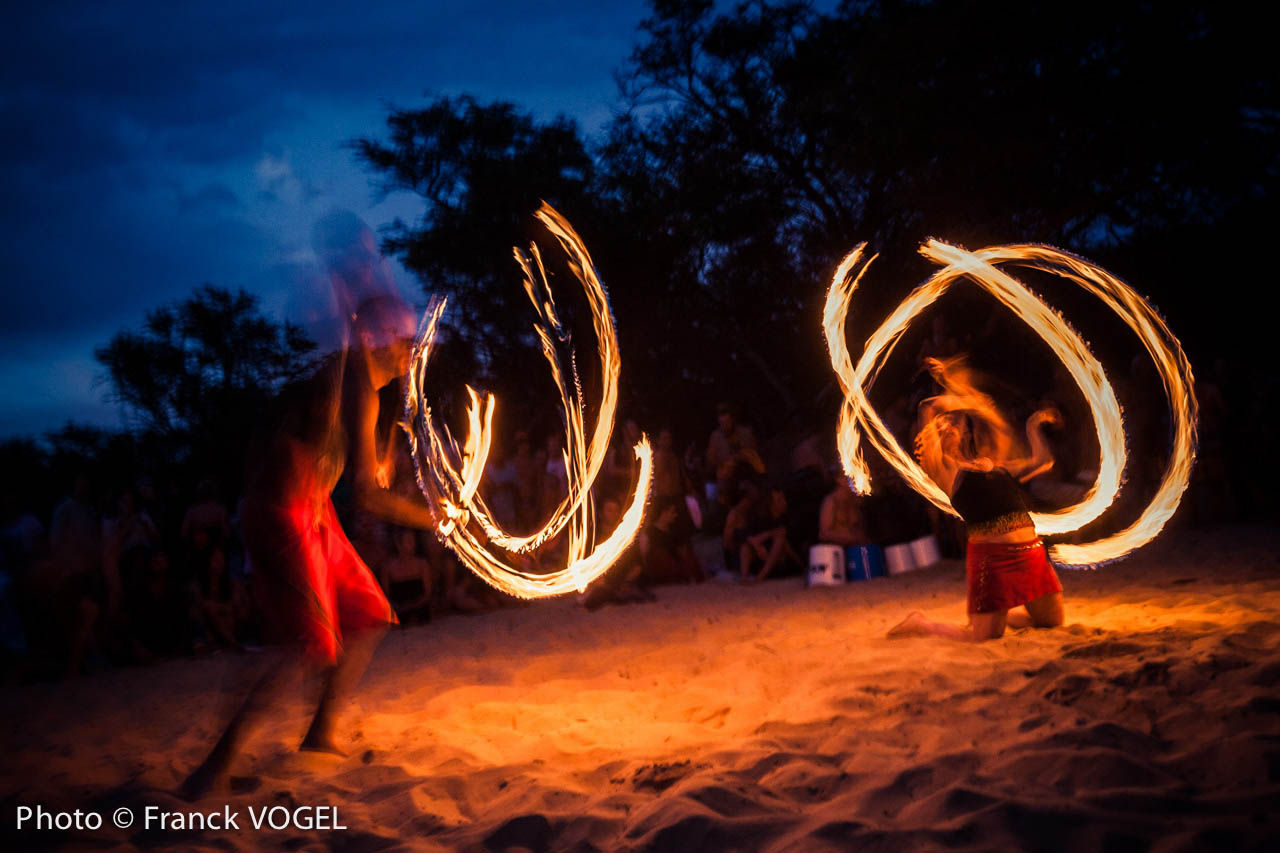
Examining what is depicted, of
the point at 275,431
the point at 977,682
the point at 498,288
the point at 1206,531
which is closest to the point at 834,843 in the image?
the point at 977,682

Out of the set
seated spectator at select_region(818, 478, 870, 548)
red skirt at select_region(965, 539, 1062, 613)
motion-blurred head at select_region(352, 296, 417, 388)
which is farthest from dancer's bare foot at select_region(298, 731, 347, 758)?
seated spectator at select_region(818, 478, 870, 548)

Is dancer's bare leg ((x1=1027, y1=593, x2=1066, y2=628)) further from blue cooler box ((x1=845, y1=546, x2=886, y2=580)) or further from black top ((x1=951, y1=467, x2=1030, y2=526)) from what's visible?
blue cooler box ((x1=845, y1=546, x2=886, y2=580))

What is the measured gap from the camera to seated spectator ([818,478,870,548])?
8.65 m

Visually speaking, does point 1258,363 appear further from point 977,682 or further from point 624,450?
point 977,682

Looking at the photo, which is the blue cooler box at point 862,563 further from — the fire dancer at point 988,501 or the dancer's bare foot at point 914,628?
the dancer's bare foot at point 914,628

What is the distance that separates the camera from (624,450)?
1027 centimetres

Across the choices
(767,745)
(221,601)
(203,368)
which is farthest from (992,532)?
(203,368)

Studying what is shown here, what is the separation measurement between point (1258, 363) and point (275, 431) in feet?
46.0

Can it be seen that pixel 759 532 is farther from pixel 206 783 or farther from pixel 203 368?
pixel 203 368

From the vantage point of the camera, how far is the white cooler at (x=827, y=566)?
840 cm

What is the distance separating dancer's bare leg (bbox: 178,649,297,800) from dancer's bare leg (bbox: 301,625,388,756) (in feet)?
1.16

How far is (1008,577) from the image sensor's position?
16.6ft

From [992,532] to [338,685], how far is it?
12.2 feet

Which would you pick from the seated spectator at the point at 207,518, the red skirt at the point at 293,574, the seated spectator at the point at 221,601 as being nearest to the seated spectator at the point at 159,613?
the seated spectator at the point at 221,601
